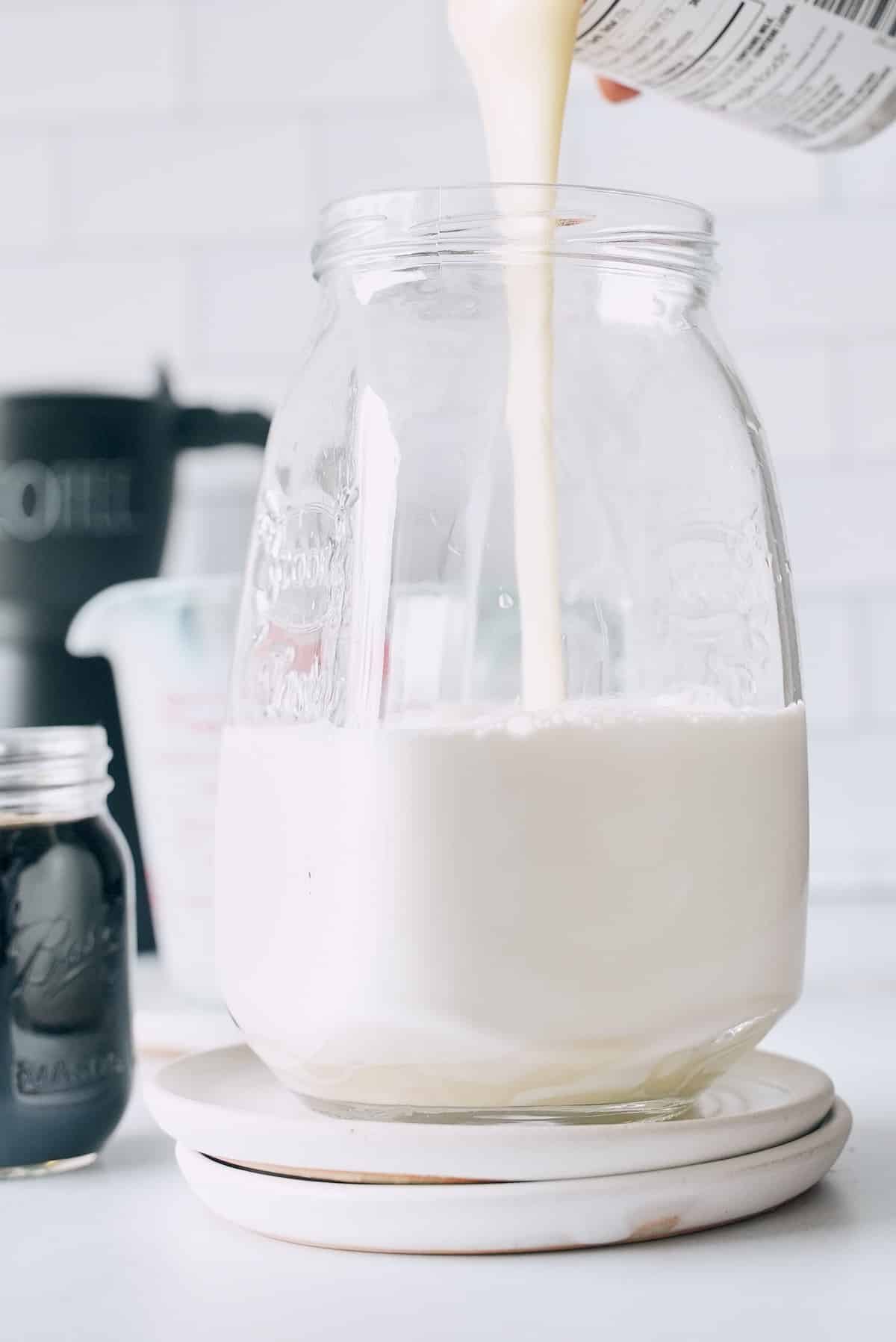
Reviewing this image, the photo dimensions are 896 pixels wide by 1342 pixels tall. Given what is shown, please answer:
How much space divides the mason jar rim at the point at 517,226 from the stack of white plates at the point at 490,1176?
0.80 ft

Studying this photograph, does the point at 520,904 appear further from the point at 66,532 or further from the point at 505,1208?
the point at 66,532

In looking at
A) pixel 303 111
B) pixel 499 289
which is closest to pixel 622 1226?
pixel 499 289

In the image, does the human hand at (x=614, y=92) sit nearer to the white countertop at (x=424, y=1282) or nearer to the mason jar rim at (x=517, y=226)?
the mason jar rim at (x=517, y=226)

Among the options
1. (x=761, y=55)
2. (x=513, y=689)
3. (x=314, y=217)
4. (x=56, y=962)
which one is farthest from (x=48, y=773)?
(x=314, y=217)

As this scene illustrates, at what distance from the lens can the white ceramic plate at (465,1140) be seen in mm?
395

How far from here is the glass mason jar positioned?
1.32ft

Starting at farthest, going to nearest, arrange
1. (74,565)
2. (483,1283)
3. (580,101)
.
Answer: (580,101), (74,565), (483,1283)

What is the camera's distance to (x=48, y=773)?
507 millimetres

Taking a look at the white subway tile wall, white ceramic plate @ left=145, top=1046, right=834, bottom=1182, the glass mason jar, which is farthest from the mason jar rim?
the white subway tile wall

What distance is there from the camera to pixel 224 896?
0.46 m

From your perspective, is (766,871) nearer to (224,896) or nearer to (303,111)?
(224,896)

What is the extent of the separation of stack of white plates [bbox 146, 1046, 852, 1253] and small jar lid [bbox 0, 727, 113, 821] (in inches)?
4.8

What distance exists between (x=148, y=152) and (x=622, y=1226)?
110 centimetres

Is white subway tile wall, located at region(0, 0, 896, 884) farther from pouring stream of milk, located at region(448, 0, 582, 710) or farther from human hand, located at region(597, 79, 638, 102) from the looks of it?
pouring stream of milk, located at region(448, 0, 582, 710)
